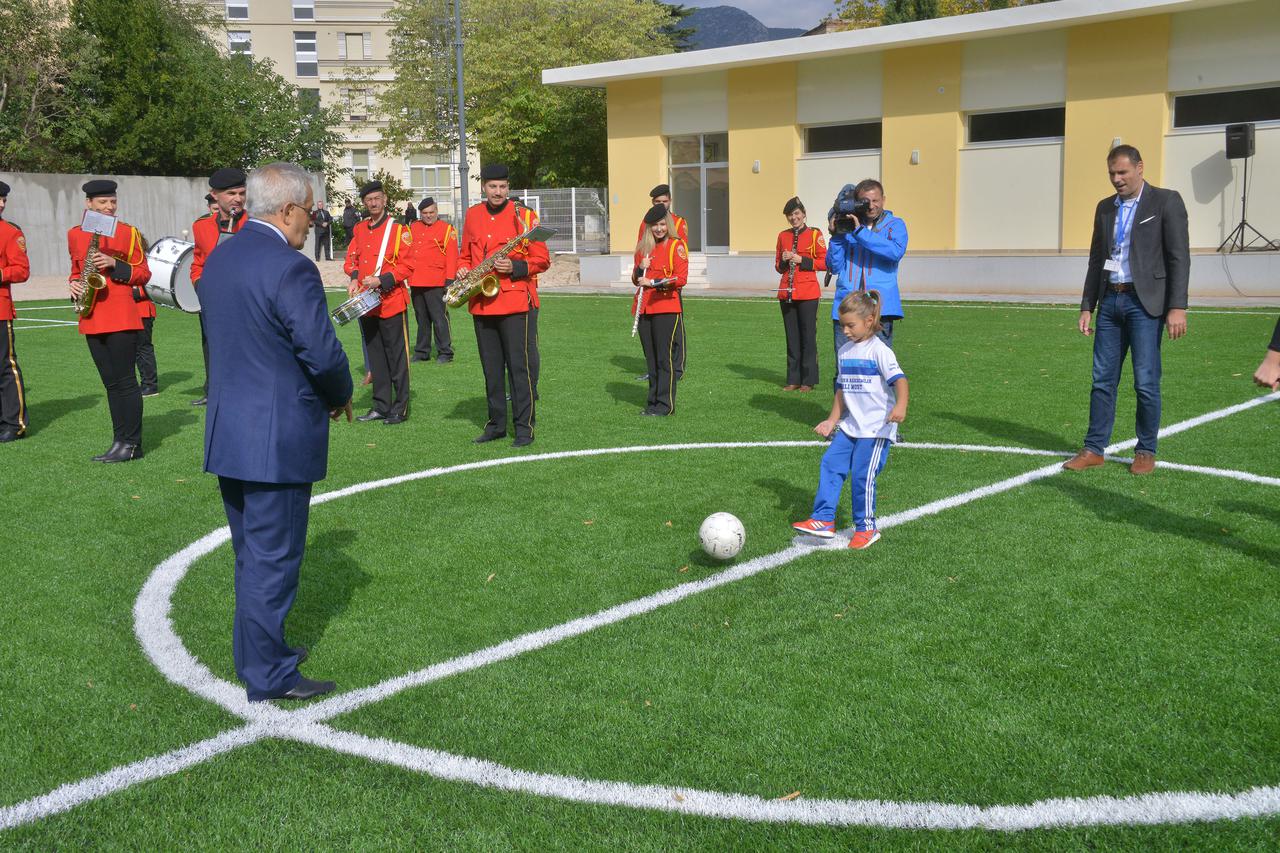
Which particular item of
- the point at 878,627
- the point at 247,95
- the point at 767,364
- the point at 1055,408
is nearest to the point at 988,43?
the point at 767,364

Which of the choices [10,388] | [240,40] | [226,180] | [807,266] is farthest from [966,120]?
[240,40]

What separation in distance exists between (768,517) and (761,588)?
1.35m

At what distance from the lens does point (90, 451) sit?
9602mm

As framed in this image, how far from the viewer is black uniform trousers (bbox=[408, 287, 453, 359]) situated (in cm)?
1523

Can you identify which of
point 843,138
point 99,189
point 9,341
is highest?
point 843,138

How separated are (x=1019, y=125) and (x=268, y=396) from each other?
26.5 m

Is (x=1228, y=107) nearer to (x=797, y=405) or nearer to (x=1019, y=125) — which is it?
(x=1019, y=125)

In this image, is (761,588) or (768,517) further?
(768,517)

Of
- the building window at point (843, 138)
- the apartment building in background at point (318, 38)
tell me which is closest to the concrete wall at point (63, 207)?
the building window at point (843, 138)

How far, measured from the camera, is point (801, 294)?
40.1ft

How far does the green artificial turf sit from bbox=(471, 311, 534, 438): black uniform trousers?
322 mm

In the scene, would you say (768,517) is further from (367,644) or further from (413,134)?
(413,134)

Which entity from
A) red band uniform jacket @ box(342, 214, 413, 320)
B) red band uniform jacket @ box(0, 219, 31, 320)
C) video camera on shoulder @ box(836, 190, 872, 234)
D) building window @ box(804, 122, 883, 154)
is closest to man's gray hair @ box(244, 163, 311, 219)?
video camera on shoulder @ box(836, 190, 872, 234)

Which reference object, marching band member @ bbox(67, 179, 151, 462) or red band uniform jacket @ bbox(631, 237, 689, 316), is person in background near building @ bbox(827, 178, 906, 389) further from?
marching band member @ bbox(67, 179, 151, 462)
